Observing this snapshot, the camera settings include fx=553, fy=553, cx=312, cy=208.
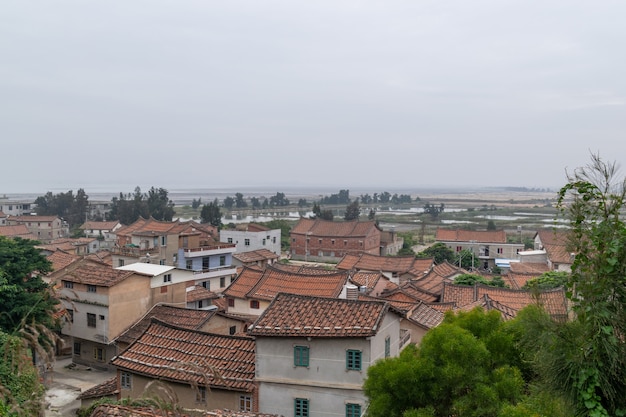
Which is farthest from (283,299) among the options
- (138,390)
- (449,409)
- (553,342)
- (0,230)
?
(0,230)

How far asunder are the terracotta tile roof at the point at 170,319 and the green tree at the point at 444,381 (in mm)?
12080

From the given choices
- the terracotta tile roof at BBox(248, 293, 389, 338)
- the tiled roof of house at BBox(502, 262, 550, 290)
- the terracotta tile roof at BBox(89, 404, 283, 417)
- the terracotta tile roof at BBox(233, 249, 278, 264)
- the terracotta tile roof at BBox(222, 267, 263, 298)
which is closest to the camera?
the terracotta tile roof at BBox(89, 404, 283, 417)

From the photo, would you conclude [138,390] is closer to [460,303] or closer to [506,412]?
[506,412]

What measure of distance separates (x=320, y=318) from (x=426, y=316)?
868 centimetres

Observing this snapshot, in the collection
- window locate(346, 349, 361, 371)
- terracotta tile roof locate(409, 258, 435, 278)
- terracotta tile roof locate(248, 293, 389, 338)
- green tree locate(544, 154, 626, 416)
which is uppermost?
green tree locate(544, 154, 626, 416)

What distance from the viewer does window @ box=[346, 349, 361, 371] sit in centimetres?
1378

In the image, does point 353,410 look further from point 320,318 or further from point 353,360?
point 320,318

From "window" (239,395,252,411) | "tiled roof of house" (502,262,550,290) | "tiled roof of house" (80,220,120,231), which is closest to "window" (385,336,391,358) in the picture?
"window" (239,395,252,411)

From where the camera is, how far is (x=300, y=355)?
557 inches

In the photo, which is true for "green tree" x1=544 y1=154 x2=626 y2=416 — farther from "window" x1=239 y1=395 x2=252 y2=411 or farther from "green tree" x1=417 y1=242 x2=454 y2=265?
"green tree" x1=417 y1=242 x2=454 y2=265

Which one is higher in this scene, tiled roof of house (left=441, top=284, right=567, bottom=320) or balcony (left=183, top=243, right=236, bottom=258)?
balcony (left=183, top=243, right=236, bottom=258)

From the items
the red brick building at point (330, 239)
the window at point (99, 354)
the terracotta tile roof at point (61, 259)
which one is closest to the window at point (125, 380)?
the window at point (99, 354)

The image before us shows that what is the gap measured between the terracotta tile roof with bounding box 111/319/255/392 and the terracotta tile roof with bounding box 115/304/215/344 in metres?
4.41

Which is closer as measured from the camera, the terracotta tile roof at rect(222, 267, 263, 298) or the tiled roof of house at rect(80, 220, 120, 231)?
the terracotta tile roof at rect(222, 267, 263, 298)
